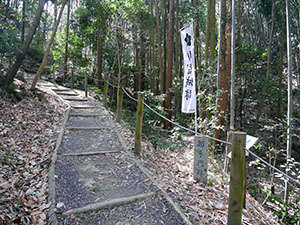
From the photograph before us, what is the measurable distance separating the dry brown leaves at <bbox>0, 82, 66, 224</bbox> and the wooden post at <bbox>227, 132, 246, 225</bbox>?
184 centimetres

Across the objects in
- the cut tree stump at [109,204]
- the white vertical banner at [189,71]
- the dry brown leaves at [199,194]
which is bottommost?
the dry brown leaves at [199,194]

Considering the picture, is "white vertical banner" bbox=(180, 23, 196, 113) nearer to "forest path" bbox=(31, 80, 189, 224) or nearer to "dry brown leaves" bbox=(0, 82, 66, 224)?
"forest path" bbox=(31, 80, 189, 224)

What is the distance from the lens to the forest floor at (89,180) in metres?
2.35

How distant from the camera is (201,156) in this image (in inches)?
128

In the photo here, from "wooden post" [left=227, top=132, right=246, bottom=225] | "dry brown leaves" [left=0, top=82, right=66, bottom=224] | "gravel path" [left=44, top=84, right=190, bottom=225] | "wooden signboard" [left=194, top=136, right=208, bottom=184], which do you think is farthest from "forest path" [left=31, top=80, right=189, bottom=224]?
"wooden signboard" [left=194, top=136, right=208, bottom=184]

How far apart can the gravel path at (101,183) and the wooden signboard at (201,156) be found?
2.65ft

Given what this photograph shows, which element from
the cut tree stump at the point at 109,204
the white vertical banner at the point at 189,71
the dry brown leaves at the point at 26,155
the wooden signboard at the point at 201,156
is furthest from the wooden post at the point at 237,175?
the white vertical banner at the point at 189,71

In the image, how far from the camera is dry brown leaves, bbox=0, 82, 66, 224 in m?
2.27

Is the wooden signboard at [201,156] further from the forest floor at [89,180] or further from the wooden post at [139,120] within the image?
the wooden post at [139,120]

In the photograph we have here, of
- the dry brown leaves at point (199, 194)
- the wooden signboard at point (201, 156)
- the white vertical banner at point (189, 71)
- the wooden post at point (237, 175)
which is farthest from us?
the white vertical banner at point (189, 71)

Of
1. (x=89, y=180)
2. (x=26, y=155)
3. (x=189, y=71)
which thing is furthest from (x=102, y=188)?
(x=189, y=71)

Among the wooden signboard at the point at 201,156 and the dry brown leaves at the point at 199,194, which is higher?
the wooden signboard at the point at 201,156

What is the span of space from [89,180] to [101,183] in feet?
0.60

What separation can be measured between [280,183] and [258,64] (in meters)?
5.46
